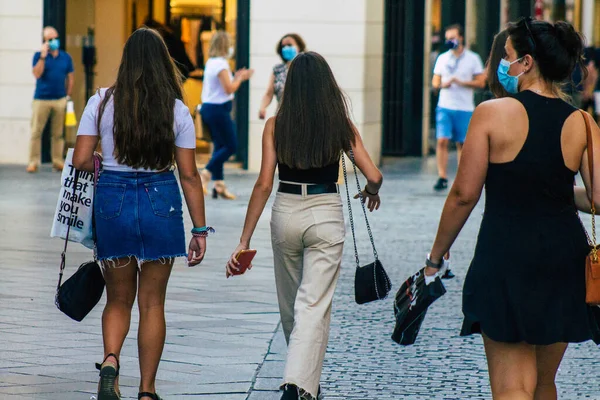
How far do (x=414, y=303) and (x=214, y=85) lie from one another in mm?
9648

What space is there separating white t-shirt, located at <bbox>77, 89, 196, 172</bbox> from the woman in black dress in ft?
5.07

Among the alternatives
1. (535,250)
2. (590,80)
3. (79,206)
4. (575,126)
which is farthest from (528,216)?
(590,80)

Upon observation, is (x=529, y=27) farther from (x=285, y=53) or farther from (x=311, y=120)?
(x=285, y=53)

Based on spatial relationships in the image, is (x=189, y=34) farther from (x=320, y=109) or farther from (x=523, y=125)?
(x=523, y=125)

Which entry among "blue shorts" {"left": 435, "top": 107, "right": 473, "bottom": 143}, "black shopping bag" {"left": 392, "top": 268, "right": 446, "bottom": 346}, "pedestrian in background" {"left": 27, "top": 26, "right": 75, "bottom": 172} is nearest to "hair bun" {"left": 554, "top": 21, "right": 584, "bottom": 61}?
"black shopping bag" {"left": 392, "top": 268, "right": 446, "bottom": 346}

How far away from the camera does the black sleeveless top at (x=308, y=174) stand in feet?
18.4

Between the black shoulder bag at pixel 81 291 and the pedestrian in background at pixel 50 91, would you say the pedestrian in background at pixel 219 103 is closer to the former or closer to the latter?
the pedestrian in background at pixel 50 91

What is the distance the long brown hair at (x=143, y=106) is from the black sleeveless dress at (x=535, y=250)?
166 centimetres

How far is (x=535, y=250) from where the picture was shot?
13.5 feet

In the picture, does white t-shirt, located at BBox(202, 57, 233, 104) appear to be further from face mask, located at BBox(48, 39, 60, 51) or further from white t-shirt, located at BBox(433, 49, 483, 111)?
face mask, located at BBox(48, 39, 60, 51)

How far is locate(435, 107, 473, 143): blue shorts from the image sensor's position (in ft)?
49.3

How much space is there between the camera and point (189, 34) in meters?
18.7

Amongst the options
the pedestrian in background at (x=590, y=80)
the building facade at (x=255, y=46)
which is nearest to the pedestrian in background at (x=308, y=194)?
the building facade at (x=255, y=46)

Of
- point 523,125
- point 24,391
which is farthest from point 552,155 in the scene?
point 24,391
